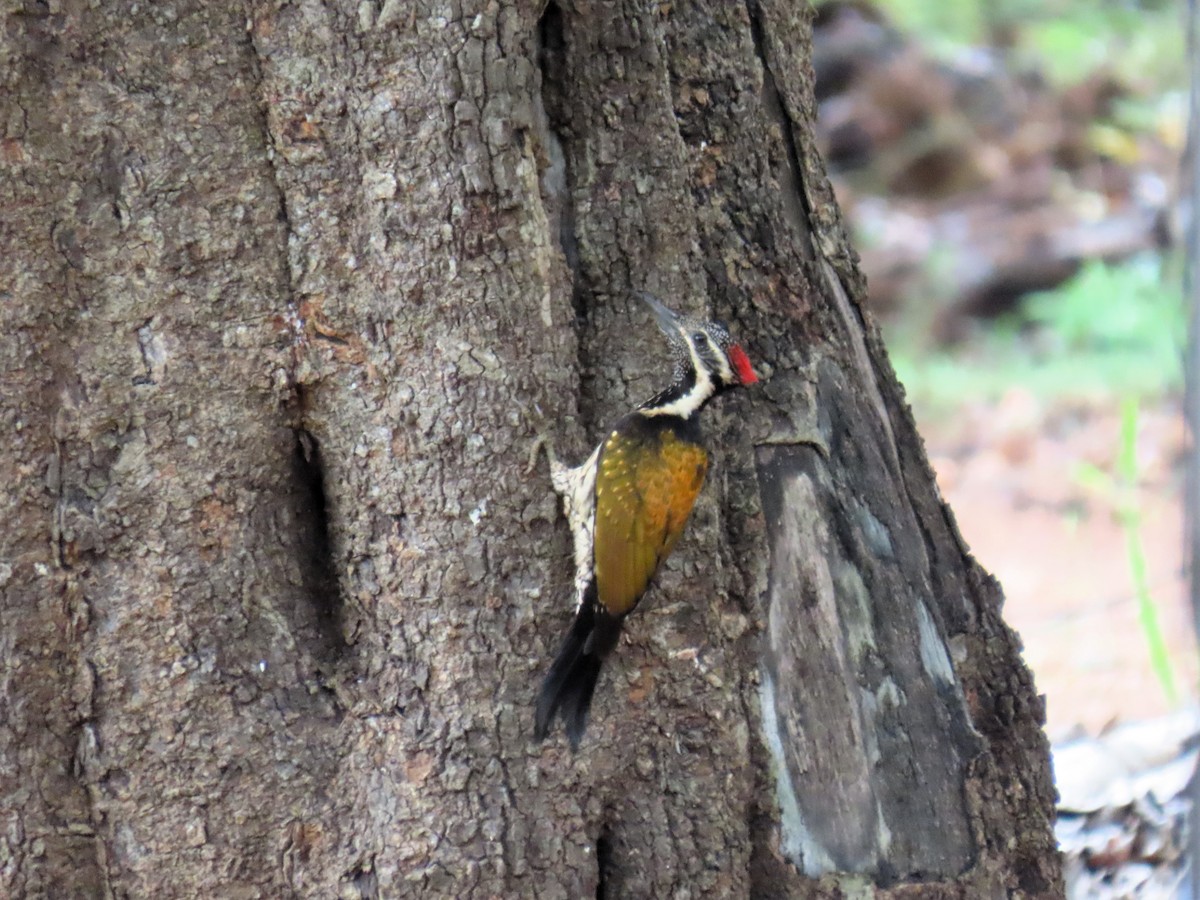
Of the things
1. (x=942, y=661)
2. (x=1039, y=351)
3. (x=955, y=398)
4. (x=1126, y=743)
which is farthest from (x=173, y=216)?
(x=1039, y=351)

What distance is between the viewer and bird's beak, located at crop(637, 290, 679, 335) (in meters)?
3.32

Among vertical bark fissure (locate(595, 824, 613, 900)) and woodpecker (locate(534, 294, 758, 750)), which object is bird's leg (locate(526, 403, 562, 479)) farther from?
vertical bark fissure (locate(595, 824, 613, 900))

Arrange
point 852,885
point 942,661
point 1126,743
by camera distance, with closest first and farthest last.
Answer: point 852,885 < point 942,661 < point 1126,743

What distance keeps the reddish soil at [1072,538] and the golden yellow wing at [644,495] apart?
3.53m

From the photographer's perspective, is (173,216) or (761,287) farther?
(761,287)

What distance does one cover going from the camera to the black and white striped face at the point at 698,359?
335cm

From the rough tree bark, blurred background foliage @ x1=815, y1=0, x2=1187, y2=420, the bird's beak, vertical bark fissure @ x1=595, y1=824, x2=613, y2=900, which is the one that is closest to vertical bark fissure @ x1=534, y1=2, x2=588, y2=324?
the rough tree bark

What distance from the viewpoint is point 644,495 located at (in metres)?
3.42

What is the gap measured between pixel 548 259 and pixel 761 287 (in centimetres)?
66

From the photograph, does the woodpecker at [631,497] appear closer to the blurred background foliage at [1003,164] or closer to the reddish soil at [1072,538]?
the reddish soil at [1072,538]

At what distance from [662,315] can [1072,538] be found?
673 cm

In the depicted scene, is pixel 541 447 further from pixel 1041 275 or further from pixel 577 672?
pixel 1041 275

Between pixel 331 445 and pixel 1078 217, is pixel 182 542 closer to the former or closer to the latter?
pixel 331 445

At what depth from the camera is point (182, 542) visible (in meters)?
3.10
